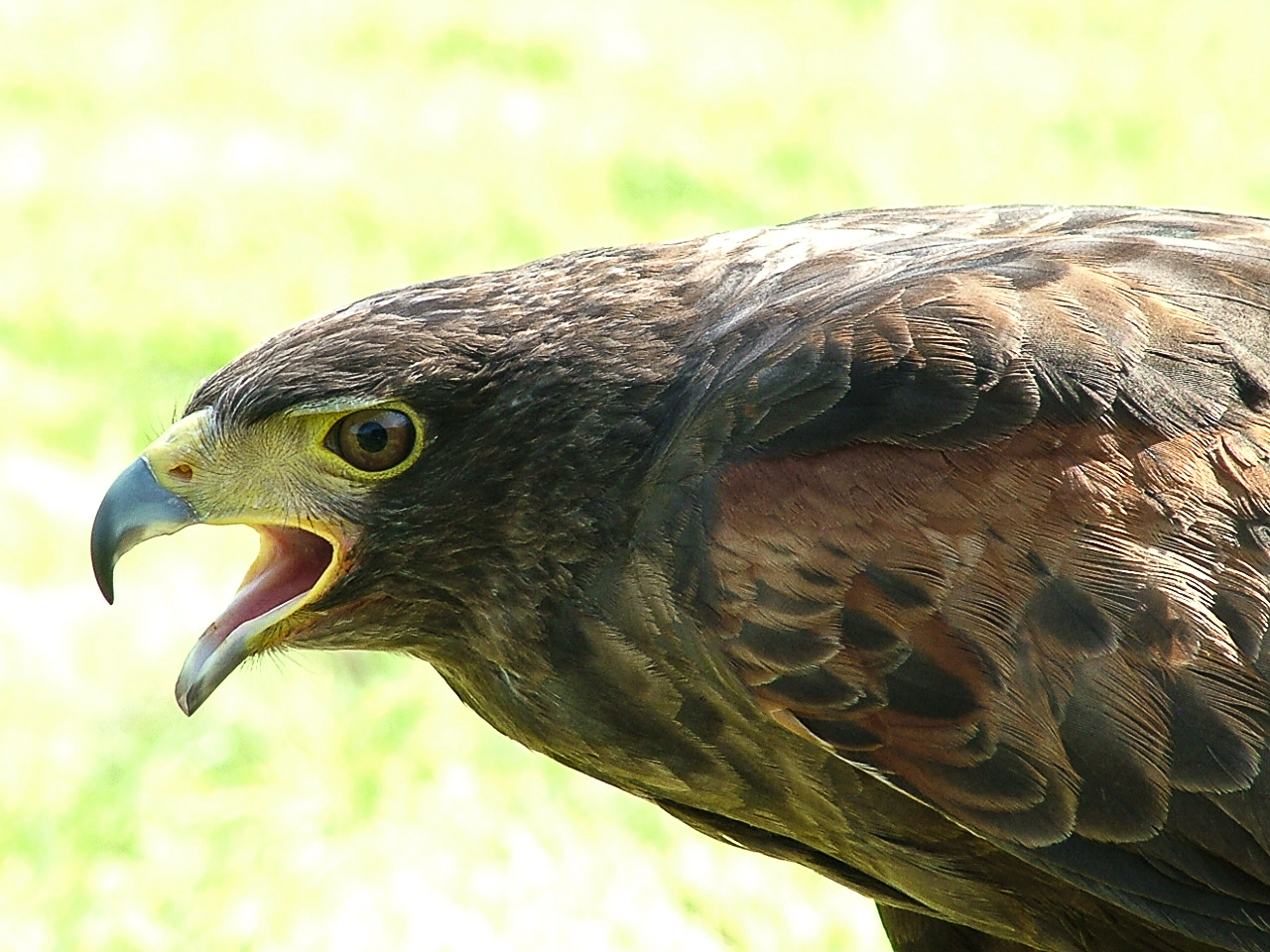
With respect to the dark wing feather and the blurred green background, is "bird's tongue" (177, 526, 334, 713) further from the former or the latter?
the blurred green background

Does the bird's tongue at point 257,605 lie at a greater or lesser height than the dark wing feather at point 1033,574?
lesser

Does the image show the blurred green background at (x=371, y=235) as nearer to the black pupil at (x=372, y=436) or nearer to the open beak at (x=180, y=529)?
the open beak at (x=180, y=529)

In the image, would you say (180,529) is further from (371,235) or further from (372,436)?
(371,235)

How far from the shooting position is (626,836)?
512cm

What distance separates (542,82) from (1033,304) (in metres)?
8.01

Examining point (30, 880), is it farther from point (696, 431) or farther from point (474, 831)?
point (696, 431)

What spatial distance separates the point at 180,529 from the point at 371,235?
232 inches

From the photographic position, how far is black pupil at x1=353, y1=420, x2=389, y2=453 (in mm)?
3412

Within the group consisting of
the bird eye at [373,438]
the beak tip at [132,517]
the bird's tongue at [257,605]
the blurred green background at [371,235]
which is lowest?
the blurred green background at [371,235]

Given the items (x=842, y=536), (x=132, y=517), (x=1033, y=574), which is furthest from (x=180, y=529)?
(x=1033, y=574)

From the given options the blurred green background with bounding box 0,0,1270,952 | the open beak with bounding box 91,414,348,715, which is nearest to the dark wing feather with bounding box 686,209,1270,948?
the open beak with bounding box 91,414,348,715

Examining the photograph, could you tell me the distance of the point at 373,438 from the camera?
11.2ft

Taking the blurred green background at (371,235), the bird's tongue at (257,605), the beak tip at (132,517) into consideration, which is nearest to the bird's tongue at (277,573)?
the bird's tongue at (257,605)

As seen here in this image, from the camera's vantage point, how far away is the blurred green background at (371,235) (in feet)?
16.4
